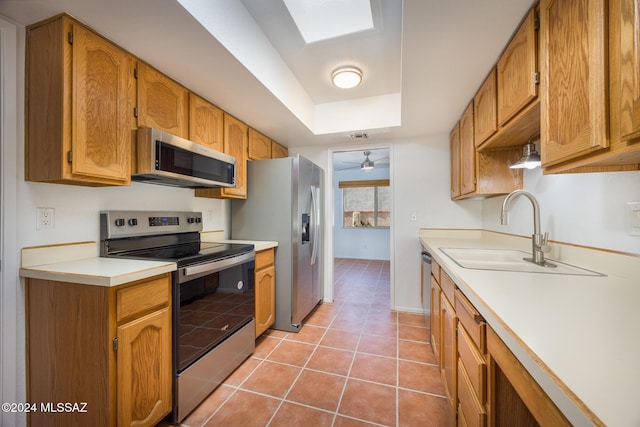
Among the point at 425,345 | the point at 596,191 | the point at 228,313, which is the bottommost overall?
the point at 425,345

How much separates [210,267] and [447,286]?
1422 mm

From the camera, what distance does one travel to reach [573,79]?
0.88m

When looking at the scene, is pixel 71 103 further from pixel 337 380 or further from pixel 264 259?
pixel 337 380

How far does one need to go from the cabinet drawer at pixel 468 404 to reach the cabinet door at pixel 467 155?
1.39 m

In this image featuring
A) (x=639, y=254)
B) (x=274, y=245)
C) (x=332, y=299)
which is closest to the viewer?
(x=639, y=254)

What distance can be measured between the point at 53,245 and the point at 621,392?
2.09 meters

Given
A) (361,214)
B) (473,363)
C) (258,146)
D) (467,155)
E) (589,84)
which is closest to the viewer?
(589,84)

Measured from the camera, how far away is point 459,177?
2424mm

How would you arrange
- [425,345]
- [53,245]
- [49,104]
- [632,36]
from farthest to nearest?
1. [425,345]
2. [53,245]
3. [49,104]
4. [632,36]

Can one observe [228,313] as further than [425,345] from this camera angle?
No

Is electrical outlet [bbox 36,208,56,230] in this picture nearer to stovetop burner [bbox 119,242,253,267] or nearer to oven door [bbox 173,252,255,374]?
stovetop burner [bbox 119,242,253,267]

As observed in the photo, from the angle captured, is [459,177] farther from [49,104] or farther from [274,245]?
[49,104]

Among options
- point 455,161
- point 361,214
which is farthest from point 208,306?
point 361,214

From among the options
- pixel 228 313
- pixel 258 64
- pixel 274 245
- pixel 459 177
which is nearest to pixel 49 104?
pixel 258 64
